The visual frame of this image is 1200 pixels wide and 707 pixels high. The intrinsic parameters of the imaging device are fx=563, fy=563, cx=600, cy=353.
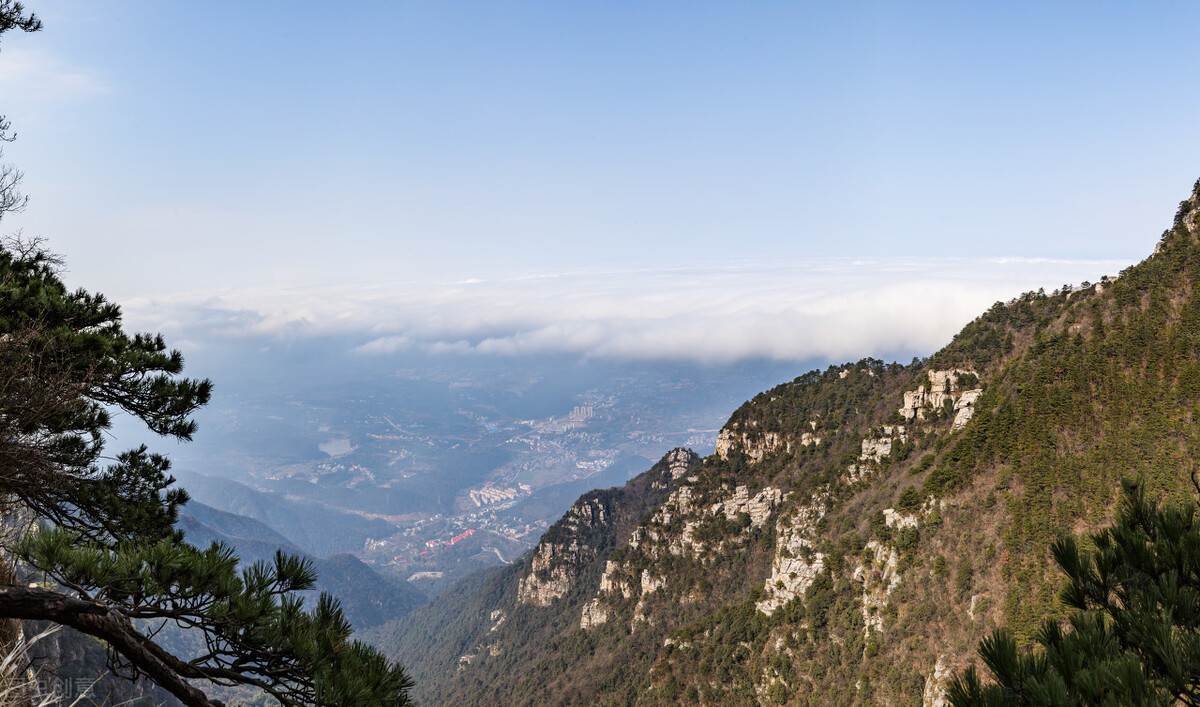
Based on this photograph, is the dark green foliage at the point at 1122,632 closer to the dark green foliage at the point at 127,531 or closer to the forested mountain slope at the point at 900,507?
the forested mountain slope at the point at 900,507

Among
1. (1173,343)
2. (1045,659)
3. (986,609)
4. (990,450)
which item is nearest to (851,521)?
(990,450)

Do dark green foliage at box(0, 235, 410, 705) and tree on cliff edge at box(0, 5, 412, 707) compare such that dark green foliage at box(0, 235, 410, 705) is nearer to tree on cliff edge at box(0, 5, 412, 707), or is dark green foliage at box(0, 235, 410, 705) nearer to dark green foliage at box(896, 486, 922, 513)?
tree on cliff edge at box(0, 5, 412, 707)

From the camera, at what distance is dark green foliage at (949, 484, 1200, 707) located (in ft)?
14.7

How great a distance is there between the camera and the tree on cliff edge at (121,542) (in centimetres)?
454

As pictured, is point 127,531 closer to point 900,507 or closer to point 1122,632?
point 1122,632

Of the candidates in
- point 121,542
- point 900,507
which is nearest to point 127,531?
point 121,542

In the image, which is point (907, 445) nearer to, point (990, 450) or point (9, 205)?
point (990, 450)

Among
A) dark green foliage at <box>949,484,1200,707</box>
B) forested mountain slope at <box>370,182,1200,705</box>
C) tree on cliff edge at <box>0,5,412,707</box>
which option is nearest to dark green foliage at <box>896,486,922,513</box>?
forested mountain slope at <box>370,182,1200,705</box>

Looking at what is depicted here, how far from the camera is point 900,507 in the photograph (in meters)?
42.7

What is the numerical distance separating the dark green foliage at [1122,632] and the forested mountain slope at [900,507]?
0.65 metres

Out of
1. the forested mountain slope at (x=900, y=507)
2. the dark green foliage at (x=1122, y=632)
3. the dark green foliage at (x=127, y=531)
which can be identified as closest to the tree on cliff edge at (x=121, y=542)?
the dark green foliage at (x=127, y=531)

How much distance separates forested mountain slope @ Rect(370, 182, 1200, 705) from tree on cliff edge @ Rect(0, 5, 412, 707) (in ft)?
26.4

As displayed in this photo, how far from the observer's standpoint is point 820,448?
67625 mm

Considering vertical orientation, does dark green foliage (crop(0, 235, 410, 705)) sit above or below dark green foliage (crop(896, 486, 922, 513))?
above
